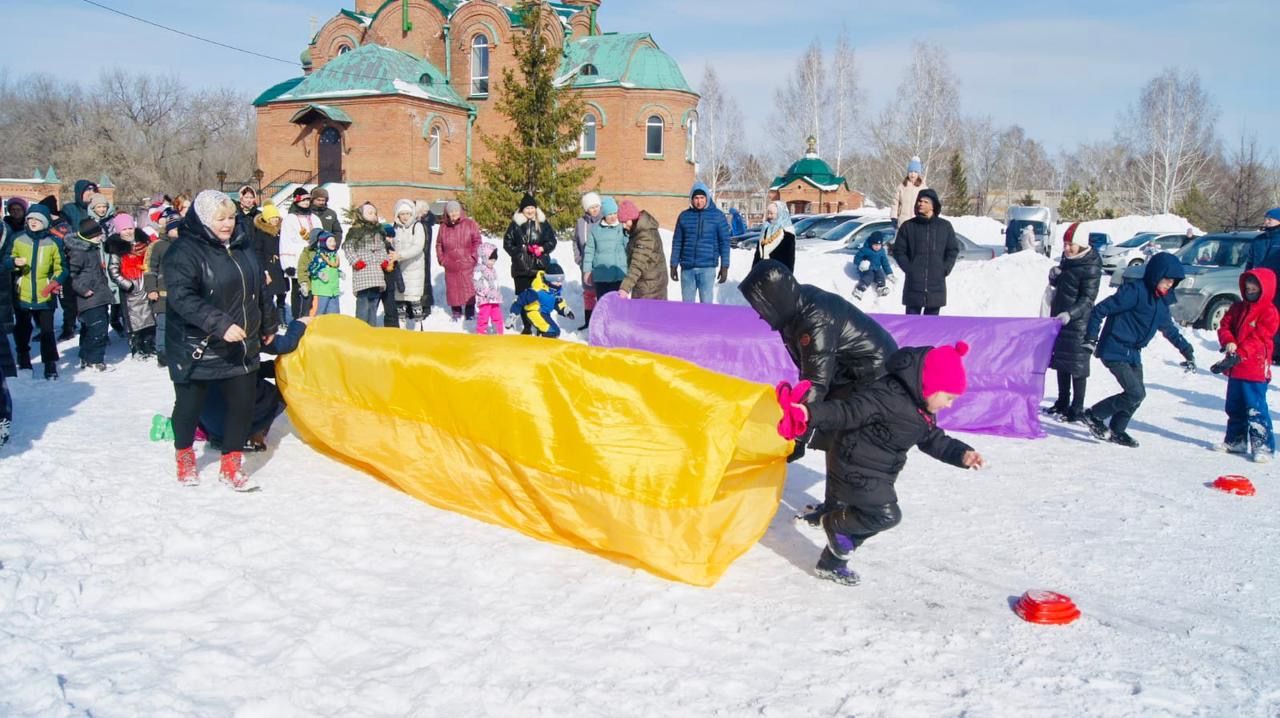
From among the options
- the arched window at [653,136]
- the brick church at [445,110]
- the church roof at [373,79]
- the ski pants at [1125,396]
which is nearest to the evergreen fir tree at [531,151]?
the brick church at [445,110]

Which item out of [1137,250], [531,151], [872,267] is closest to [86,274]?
[872,267]

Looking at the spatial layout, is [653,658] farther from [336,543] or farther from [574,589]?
[336,543]

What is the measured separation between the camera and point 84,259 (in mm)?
9312

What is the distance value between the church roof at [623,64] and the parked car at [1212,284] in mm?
24901

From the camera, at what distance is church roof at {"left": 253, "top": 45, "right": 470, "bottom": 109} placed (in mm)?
33750

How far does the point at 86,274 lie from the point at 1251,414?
428 inches

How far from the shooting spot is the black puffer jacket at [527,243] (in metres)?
11.1

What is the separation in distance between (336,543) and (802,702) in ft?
8.79

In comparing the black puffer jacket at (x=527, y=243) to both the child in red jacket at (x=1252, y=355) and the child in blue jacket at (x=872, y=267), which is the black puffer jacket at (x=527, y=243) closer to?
the child in blue jacket at (x=872, y=267)

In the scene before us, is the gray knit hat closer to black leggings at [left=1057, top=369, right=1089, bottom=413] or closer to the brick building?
black leggings at [left=1057, top=369, right=1089, bottom=413]

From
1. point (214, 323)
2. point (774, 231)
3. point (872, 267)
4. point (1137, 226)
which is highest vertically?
point (1137, 226)

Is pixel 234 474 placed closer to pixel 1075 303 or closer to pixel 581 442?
pixel 581 442

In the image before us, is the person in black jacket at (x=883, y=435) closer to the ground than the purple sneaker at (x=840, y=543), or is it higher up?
higher up

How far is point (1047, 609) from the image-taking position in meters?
3.97
